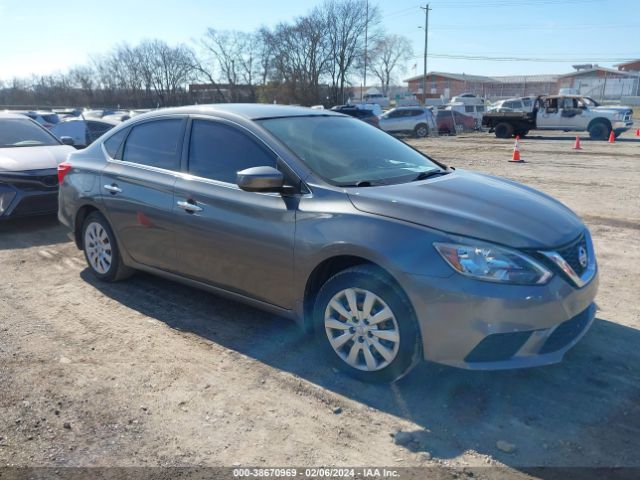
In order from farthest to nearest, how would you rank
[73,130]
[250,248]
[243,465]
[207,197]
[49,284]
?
[73,130], [49,284], [207,197], [250,248], [243,465]

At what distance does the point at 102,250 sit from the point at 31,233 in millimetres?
2954

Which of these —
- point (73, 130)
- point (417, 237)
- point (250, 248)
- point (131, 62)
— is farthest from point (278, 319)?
point (131, 62)

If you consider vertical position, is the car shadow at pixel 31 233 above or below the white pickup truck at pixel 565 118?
below

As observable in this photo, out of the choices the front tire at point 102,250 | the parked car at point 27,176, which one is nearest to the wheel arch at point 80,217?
the front tire at point 102,250

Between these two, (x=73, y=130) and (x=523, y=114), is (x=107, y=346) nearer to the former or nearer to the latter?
(x=73, y=130)

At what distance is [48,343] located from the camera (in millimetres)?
4043

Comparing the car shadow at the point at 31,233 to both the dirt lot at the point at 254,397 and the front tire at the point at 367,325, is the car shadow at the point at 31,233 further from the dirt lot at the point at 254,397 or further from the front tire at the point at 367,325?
the front tire at the point at 367,325

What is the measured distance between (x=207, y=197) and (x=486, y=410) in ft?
7.88

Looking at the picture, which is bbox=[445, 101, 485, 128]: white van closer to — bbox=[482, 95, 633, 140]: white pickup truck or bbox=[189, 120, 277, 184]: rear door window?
bbox=[482, 95, 633, 140]: white pickup truck

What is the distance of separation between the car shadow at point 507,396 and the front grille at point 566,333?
0.34 metres

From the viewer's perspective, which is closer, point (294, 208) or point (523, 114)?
→ point (294, 208)

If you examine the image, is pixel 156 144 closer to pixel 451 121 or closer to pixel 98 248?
pixel 98 248

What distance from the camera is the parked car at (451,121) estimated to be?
2934 centimetres

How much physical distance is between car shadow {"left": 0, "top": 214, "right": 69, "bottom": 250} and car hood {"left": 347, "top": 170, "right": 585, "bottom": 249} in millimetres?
5191
